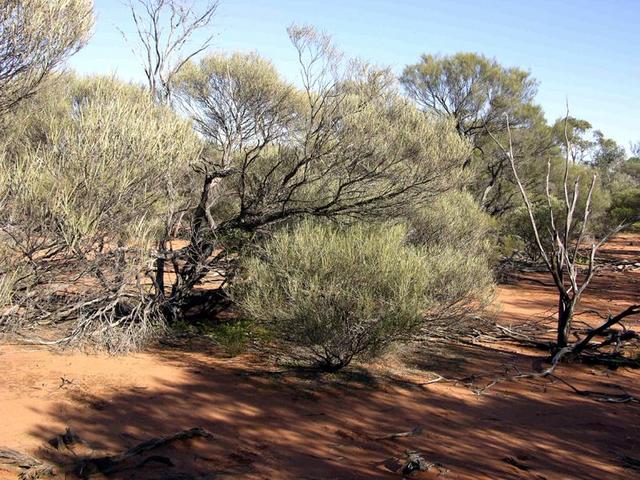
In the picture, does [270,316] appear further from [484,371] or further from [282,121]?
[282,121]

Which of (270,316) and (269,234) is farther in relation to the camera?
(269,234)

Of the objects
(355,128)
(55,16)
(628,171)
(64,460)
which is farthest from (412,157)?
(628,171)

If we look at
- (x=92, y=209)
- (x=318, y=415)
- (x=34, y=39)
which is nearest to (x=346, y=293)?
(x=318, y=415)

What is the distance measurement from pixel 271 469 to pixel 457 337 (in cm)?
600

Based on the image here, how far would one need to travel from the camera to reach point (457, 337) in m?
10.7

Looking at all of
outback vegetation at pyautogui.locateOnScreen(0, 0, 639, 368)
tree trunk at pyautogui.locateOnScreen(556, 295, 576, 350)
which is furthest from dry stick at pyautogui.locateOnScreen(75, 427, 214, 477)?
tree trunk at pyautogui.locateOnScreen(556, 295, 576, 350)

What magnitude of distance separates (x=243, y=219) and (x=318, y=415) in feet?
14.5

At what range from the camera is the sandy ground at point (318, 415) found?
573 cm

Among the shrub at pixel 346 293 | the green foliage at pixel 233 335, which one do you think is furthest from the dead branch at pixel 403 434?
the green foliage at pixel 233 335

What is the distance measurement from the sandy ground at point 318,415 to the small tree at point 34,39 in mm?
3929

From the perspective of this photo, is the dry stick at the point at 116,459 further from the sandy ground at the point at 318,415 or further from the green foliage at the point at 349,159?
the green foliage at the point at 349,159

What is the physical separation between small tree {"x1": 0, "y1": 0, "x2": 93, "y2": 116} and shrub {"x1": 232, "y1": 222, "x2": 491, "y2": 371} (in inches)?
168

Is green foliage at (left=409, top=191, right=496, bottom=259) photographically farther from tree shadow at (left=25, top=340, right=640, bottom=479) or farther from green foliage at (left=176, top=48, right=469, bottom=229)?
tree shadow at (left=25, top=340, right=640, bottom=479)

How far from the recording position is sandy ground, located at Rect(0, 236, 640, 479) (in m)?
5.73
